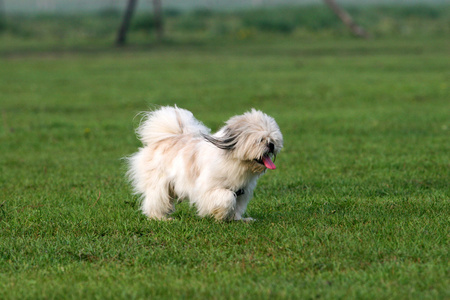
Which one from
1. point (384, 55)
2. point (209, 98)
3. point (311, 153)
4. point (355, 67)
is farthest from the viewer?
point (384, 55)

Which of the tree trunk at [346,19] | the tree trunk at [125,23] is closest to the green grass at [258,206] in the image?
the tree trunk at [125,23]

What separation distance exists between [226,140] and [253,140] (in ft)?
0.96

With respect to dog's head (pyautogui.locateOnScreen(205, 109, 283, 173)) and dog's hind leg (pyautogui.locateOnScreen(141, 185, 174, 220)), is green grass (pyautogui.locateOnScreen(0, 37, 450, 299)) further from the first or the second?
A: dog's head (pyautogui.locateOnScreen(205, 109, 283, 173))

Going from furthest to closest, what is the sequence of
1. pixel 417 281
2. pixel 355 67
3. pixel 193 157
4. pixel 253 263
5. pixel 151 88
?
pixel 355 67
pixel 151 88
pixel 193 157
pixel 253 263
pixel 417 281

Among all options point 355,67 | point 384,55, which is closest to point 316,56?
point 384,55

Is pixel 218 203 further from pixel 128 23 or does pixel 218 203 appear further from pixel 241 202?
pixel 128 23

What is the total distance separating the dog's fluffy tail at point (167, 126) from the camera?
7.36 metres

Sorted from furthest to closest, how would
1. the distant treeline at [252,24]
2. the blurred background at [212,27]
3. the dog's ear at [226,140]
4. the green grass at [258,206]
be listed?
1. the distant treeline at [252,24]
2. the blurred background at [212,27]
3. the dog's ear at [226,140]
4. the green grass at [258,206]

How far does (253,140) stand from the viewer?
20.1 feet

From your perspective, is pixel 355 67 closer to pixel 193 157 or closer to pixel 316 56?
pixel 316 56

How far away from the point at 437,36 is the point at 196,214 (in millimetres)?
40473

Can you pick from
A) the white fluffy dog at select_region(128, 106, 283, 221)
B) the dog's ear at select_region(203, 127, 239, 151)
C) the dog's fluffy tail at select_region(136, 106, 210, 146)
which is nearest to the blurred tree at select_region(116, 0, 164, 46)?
the dog's fluffy tail at select_region(136, 106, 210, 146)

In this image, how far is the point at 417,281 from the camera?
4918 mm

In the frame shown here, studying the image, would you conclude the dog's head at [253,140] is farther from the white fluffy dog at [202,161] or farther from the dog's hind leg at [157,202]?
the dog's hind leg at [157,202]
